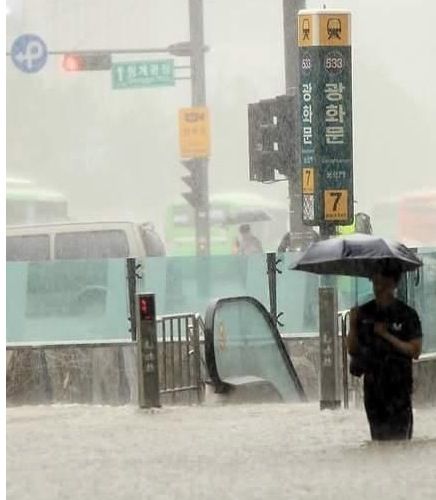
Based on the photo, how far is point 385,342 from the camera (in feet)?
34.7

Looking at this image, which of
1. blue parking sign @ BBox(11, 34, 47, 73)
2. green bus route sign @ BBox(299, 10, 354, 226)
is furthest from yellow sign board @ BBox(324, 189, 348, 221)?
blue parking sign @ BBox(11, 34, 47, 73)

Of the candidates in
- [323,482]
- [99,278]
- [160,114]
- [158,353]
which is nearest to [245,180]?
[160,114]

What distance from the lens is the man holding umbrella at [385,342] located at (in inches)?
417

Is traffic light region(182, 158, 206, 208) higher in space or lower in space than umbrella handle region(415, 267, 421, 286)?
higher

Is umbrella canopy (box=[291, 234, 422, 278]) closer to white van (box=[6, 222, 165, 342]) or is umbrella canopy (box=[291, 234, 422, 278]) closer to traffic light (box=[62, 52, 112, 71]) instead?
white van (box=[6, 222, 165, 342])

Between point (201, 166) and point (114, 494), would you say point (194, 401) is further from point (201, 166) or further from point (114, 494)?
point (201, 166)

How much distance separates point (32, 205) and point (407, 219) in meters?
5.19

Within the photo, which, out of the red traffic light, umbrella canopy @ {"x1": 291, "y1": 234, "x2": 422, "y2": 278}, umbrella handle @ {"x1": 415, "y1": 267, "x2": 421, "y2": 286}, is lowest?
the red traffic light

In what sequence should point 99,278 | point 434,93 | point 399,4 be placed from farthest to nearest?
point 434,93 → point 399,4 → point 99,278

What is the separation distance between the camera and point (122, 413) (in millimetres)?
14711

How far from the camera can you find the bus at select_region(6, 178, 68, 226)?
80.7 feet

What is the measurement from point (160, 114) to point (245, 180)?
6.18 feet

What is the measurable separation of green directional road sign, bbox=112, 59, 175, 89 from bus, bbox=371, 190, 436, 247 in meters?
3.48

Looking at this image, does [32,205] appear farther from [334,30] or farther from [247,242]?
[334,30]
